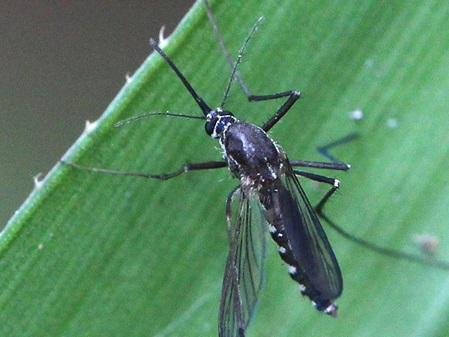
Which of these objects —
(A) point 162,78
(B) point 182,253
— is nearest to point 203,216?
(B) point 182,253

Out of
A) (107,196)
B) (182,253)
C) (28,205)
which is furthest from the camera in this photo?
(182,253)

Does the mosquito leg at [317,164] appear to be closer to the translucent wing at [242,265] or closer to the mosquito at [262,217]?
the mosquito at [262,217]

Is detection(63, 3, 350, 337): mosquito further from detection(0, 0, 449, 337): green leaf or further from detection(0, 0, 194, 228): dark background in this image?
detection(0, 0, 194, 228): dark background

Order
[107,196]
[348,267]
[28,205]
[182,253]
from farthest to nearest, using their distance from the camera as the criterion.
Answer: [348,267], [182,253], [107,196], [28,205]

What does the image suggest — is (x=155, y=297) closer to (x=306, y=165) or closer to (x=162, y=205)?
(x=162, y=205)

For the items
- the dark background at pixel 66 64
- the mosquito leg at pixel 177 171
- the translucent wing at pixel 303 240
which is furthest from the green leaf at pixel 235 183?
the dark background at pixel 66 64

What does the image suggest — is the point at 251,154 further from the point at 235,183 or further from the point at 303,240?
the point at 303,240

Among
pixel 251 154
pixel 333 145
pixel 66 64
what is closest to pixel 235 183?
pixel 251 154
